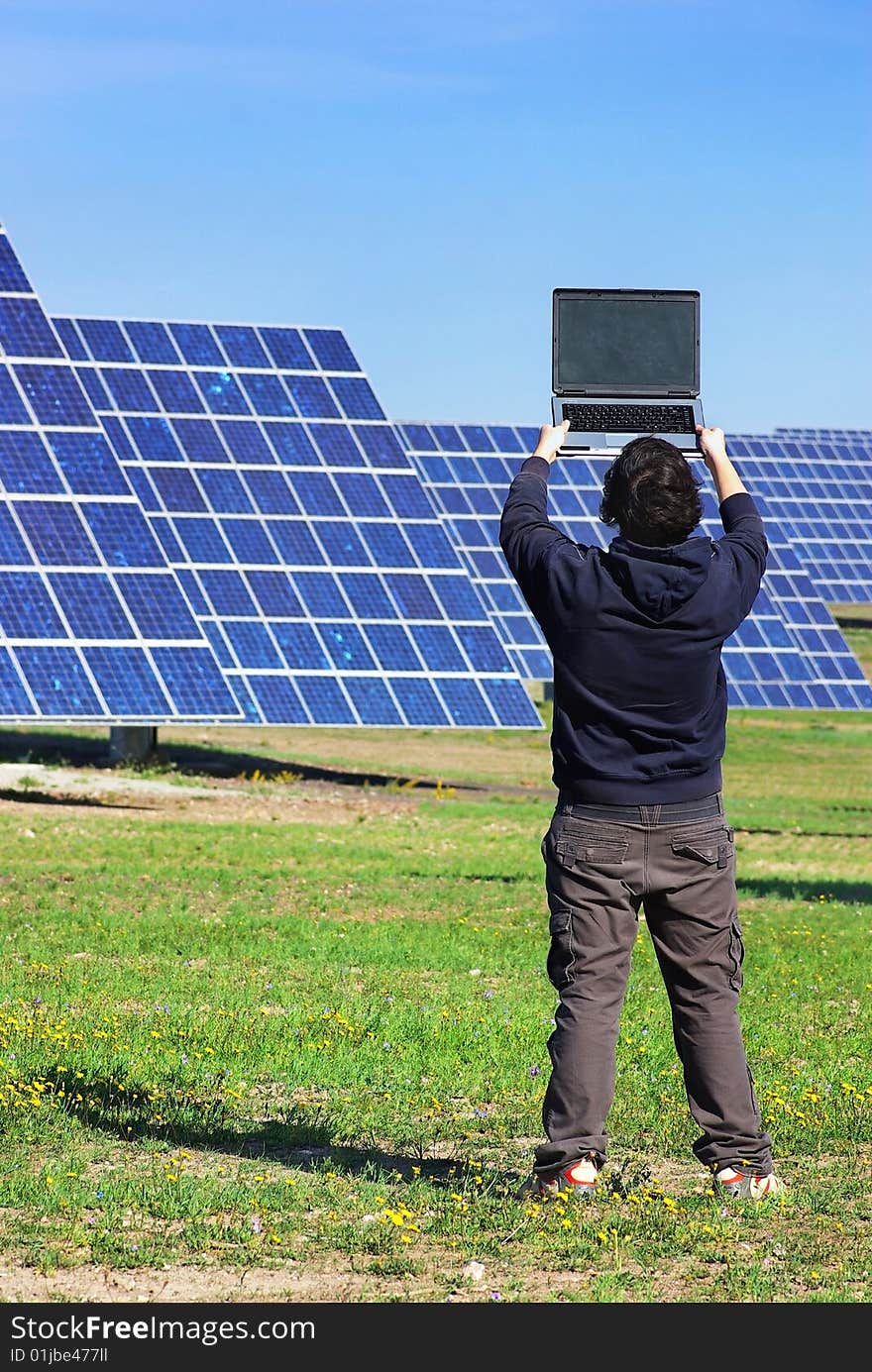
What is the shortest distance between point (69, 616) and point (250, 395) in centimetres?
805

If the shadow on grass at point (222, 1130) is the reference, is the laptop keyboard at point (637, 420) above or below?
above

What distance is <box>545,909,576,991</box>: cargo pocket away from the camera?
20.5 feet

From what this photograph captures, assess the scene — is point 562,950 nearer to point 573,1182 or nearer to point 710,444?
point 573,1182

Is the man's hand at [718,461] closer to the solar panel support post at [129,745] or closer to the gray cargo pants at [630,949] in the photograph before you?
the gray cargo pants at [630,949]

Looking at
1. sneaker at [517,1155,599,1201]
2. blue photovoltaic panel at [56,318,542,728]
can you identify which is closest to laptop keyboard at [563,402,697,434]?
sneaker at [517,1155,599,1201]

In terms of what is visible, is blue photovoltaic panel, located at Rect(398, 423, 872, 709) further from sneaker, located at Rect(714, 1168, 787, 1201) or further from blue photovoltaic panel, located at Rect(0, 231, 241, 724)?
sneaker, located at Rect(714, 1168, 787, 1201)

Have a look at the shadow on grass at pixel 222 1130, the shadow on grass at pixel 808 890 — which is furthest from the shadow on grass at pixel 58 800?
the shadow on grass at pixel 222 1130

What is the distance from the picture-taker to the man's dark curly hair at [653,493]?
20.9 feet

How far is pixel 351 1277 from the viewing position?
5.64m

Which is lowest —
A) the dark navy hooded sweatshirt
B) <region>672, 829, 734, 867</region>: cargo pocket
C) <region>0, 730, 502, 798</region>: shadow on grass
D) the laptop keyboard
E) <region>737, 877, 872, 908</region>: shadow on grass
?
<region>0, 730, 502, 798</region>: shadow on grass

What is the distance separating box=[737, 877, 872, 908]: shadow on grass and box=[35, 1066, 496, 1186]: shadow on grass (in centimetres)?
938

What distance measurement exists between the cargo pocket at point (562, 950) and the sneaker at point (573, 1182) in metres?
0.59
